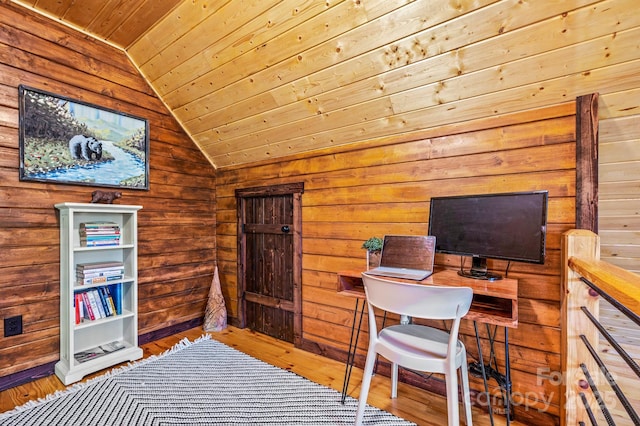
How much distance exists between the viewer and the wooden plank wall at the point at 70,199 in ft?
6.91

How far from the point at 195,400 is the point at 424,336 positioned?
149 centimetres

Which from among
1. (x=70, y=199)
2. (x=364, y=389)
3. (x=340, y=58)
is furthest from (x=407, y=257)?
(x=70, y=199)

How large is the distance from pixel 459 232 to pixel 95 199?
8.68 feet

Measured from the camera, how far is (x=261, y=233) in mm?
3094

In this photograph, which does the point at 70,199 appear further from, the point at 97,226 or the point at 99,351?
the point at 99,351

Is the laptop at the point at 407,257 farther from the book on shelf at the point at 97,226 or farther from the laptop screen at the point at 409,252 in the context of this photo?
the book on shelf at the point at 97,226

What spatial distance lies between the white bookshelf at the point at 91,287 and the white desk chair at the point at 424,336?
78.8 inches

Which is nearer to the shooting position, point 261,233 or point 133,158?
point 133,158

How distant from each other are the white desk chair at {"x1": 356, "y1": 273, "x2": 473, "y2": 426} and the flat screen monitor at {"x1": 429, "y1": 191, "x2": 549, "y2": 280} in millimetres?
421

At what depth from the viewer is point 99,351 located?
2441 millimetres

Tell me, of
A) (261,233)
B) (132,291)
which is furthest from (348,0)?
(132,291)

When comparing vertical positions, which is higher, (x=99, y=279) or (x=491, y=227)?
(x=491, y=227)

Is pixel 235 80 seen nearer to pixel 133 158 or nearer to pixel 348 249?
pixel 133 158

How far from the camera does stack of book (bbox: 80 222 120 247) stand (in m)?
2.31
